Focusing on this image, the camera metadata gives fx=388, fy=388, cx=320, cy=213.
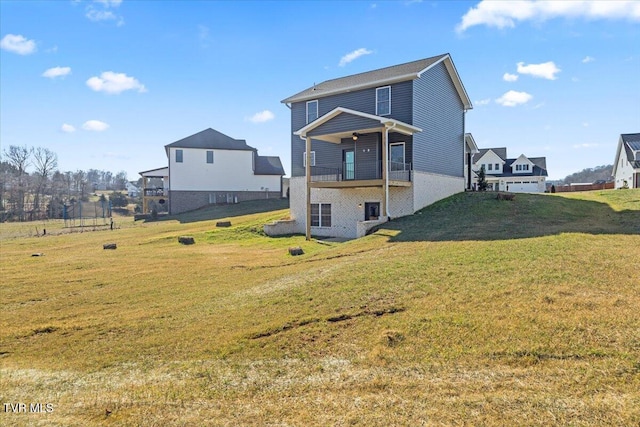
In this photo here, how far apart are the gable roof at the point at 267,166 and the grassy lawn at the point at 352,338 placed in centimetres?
3428

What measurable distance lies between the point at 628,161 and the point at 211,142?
138 ft

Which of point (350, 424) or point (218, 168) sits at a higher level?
point (218, 168)

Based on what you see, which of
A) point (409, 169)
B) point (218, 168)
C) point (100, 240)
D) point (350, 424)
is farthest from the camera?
point (218, 168)

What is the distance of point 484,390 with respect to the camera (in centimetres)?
448

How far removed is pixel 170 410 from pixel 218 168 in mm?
41149

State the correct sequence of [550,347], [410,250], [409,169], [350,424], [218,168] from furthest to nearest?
[218,168]
[409,169]
[410,250]
[550,347]
[350,424]

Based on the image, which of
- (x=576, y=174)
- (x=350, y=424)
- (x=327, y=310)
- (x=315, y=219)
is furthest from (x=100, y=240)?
(x=576, y=174)

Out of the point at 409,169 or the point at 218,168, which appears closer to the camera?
the point at 409,169

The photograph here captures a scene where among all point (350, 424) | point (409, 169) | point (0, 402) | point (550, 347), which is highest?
point (409, 169)

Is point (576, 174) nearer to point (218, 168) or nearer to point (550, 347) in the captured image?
point (218, 168)

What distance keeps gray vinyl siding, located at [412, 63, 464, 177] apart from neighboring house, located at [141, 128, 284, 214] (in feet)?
85.1

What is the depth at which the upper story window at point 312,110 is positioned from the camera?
2394 centimetres

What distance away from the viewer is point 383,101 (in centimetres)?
2117

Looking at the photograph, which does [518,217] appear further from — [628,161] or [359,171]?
[628,161]
